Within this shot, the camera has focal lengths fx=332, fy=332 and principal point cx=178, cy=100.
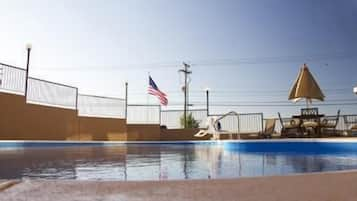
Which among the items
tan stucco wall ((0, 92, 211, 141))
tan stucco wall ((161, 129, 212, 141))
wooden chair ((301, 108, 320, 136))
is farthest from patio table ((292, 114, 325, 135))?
tan stucco wall ((161, 129, 212, 141))

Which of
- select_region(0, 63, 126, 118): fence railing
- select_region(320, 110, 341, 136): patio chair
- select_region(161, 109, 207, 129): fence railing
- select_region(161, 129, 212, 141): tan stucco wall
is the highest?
select_region(0, 63, 126, 118): fence railing

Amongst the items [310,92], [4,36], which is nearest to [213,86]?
[310,92]

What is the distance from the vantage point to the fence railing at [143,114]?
15391 millimetres

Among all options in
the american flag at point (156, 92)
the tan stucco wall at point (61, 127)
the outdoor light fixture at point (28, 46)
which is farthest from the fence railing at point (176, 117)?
the outdoor light fixture at point (28, 46)

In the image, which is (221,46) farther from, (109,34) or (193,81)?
(193,81)

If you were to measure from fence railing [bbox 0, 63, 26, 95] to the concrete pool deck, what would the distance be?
28.9 feet

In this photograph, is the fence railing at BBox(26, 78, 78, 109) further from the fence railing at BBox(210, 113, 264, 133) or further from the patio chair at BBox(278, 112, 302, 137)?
the patio chair at BBox(278, 112, 302, 137)

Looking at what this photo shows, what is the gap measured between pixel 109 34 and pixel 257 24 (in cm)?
610

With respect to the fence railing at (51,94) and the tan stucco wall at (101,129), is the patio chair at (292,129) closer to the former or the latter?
the tan stucco wall at (101,129)

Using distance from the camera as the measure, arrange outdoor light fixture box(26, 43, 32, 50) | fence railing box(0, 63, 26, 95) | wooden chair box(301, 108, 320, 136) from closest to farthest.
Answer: fence railing box(0, 63, 26, 95)
wooden chair box(301, 108, 320, 136)
outdoor light fixture box(26, 43, 32, 50)

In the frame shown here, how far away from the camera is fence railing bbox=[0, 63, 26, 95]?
1005cm

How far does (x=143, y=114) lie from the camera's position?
15.6 metres

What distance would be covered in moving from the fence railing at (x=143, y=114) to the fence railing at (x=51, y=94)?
117 inches

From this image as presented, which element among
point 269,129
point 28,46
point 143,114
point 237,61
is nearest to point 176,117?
point 143,114
